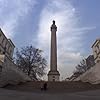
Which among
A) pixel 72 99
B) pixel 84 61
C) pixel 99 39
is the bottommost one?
pixel 72 99

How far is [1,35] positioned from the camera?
54.6 m

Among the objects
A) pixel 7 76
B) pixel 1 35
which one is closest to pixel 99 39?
pixel 1 35

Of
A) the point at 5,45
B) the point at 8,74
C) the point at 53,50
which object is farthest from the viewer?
the point at 5,45

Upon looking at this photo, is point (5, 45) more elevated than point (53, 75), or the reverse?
point (5, 45)

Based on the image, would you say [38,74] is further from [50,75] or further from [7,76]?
[7,76]

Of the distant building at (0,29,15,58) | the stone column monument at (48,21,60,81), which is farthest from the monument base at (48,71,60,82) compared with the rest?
the distant building at (0,29,15,58)

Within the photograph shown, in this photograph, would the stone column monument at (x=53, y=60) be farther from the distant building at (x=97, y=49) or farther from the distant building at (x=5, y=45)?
the distant building at (x=97, y=49)

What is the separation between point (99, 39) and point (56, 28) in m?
15.2

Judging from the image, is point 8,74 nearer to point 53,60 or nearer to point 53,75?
point 53,75

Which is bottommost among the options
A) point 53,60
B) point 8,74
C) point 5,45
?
point 8,74

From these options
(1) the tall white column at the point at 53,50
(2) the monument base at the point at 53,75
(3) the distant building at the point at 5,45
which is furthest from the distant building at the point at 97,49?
(3) the distant building at the point at 5,45

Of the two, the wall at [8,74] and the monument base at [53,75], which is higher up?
the monument base at [53,75]

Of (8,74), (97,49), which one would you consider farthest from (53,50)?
(8,74)

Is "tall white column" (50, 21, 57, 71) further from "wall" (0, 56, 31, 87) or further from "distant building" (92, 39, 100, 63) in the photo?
"distant building" (92, 39, 100, 63)
